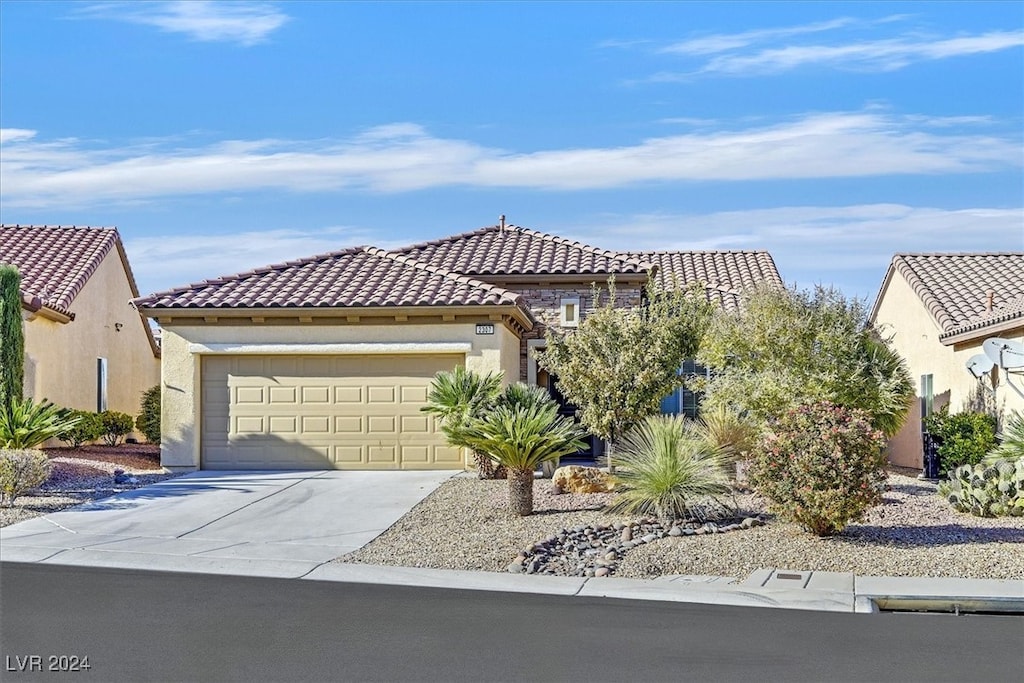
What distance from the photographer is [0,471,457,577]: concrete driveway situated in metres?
13.1

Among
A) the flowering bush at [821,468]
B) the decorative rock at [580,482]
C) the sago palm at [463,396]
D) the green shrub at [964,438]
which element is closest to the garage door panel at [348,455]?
the sago palm at [463,396]

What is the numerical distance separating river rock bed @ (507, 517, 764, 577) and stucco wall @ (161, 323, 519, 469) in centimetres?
697

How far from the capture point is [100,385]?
29125 mm

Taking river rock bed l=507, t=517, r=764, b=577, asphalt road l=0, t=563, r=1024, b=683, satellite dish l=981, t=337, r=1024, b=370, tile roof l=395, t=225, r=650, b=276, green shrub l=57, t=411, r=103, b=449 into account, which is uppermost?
tile roof l=395, t=225, r=650, b=276

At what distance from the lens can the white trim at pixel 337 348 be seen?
20969mm

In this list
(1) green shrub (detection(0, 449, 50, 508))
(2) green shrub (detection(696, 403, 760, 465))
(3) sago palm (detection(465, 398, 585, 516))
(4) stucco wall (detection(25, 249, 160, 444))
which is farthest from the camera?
(4) stucco wall (detection(25, 249, 160, 444))

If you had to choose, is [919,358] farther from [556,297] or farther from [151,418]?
[151,418]

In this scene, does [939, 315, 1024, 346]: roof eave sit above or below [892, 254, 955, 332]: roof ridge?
below

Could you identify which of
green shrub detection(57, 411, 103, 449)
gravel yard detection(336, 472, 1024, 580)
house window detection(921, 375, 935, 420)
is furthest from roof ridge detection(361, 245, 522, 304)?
house window detection(921, 375, 935, 420)

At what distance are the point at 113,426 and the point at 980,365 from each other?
18782mm

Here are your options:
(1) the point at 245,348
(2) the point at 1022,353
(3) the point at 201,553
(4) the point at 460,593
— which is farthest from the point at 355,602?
(2) the point at 1022,353

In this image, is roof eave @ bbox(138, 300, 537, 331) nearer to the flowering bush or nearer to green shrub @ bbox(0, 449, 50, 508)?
green shrub @ bbox(0, 449, 50, 508)

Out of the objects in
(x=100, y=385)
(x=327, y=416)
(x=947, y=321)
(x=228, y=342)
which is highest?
(x=947, y=321)

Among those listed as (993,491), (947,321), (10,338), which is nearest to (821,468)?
(993,491)
